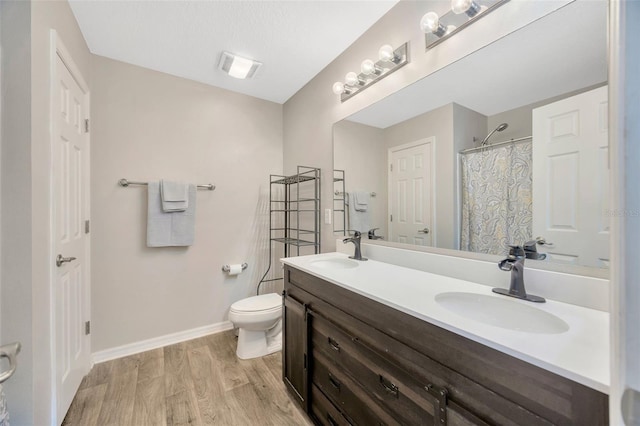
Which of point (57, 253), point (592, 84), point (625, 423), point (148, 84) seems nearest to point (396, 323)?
point (625, 423)

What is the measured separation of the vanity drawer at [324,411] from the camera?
1.20 m

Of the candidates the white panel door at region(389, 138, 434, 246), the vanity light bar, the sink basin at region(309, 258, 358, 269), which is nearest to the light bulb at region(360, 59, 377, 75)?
the vanity light bar

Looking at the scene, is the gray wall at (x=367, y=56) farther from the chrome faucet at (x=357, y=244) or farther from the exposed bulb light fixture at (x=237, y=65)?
the exposed bulb light fixture at (x=237, y=65)

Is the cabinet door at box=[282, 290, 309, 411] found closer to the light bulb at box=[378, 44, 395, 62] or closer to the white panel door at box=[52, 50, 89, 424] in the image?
the white panel door at box=[52, 50, 89, 424]

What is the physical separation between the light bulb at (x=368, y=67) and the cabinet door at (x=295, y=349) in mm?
1496

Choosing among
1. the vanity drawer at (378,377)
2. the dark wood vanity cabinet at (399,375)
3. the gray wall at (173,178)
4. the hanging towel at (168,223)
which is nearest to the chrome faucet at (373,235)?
the dark wood vanity cabinet at (399,375)

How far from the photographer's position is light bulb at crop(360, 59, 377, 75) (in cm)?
163

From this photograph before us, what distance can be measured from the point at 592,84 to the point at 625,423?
102 cm

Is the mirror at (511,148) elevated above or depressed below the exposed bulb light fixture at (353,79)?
below

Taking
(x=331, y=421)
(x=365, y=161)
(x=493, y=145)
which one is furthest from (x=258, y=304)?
(x=493, y=145)

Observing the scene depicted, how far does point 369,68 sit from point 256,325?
1999 mm

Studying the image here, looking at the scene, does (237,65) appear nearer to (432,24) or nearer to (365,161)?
(365,161)

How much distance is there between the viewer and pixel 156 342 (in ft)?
7.19

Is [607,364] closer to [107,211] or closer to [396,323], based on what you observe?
[396,323]
